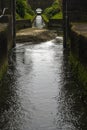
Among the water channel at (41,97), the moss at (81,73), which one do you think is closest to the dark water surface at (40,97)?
the water channel at (41,97)

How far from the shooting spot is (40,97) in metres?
13.9

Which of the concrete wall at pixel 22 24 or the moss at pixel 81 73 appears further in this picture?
the concrete wall at pixel 22 24

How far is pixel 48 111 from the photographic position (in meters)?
12.3

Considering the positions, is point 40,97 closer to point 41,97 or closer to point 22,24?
point 41,97

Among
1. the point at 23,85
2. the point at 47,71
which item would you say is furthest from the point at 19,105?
the point at 47,71

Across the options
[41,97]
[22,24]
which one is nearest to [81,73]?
[41,97]

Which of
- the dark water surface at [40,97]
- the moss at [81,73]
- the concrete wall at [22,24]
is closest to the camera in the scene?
the dark water surface at [40,97]

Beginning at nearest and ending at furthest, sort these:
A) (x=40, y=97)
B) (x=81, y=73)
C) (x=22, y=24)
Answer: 1. (x=40, y=97)
2. (x=81, y=73)
3. (x=22, y=24)

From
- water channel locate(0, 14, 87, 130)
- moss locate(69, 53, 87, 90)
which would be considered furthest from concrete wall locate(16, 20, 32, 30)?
moss locate(69, 53, 87, 90)

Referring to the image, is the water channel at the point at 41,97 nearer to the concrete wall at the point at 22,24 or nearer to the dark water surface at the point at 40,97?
the dark water surface at the point at 40,97

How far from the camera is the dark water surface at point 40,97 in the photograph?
1128 centimetres

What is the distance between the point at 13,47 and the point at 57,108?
15662 millimetres

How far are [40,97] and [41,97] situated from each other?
0.04m

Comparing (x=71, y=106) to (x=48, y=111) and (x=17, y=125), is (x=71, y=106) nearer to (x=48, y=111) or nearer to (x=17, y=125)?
(x=48, y=111)
